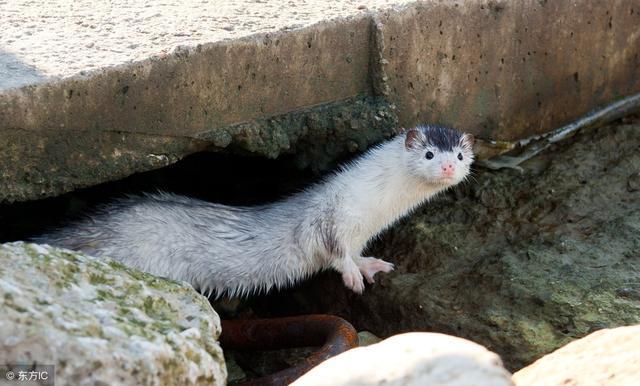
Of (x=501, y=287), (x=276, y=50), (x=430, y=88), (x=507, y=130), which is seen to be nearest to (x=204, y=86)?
(x=276, y=50)

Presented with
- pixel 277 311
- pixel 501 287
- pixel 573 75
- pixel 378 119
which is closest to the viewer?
pixel 501 287

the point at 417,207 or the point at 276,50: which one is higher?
the point at 276,50

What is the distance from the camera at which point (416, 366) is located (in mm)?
2723

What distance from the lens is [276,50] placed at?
4375 mm

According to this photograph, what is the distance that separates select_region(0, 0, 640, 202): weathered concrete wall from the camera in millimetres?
3930

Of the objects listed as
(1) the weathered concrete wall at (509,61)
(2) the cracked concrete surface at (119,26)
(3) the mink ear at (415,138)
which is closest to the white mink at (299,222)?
(3) the mink ear at (415,138)

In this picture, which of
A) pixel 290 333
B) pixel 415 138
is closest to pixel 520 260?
pixel 415 138

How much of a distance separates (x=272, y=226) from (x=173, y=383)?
1872 mm

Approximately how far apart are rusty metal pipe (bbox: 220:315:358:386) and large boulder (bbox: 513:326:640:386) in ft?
3.21

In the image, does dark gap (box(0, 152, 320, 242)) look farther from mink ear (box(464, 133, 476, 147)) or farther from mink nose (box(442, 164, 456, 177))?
mink ear (box(464, 133, 476, 147))

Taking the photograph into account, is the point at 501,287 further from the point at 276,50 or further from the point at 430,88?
the point at 276,50

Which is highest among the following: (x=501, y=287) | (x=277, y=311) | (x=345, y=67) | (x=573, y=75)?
(x=345, y=67)

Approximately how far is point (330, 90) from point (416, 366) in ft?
7.22

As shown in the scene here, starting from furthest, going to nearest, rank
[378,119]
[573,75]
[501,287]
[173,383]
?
1. [573,75]
2. [378,119]
3. [501,287]
4. [173,383]
